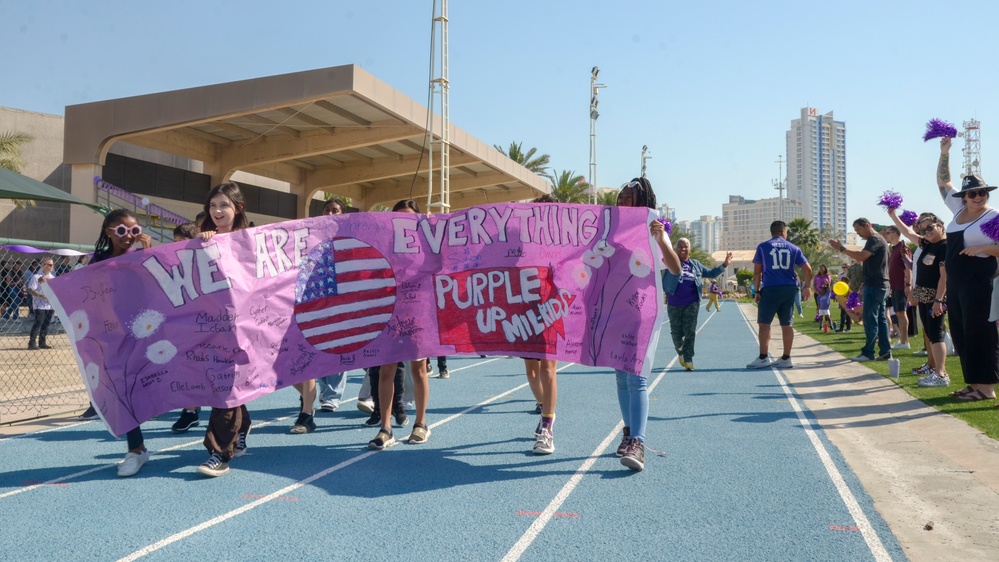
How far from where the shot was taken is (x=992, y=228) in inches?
293

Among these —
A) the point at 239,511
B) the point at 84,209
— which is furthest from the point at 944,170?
the point at 84,209

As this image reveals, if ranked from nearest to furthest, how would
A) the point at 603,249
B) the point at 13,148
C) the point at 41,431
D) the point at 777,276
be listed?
the point at 603,249, the point at 41,431, the point at 777,276, the point at 13,148

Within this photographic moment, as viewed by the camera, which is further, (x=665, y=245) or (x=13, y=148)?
(x=13, y=148)

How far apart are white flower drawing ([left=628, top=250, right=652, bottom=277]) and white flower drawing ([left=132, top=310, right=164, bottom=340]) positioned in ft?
12.2

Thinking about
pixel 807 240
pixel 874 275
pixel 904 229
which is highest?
pixel 807 240

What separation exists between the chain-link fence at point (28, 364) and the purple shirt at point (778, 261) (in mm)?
10047

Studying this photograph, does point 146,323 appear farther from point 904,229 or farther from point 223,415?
point 904,229

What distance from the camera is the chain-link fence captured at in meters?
9.16

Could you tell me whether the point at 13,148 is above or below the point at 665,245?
above

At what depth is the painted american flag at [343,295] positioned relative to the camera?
6.21m

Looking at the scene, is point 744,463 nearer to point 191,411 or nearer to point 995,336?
point 995,336

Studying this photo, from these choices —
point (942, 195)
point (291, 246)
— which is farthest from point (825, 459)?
point (291, 246)

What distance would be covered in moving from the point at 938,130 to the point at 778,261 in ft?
11.6

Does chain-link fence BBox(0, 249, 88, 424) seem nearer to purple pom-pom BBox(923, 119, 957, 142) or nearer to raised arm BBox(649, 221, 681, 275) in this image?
raised arm BBox(649, 221, 681, 275)
